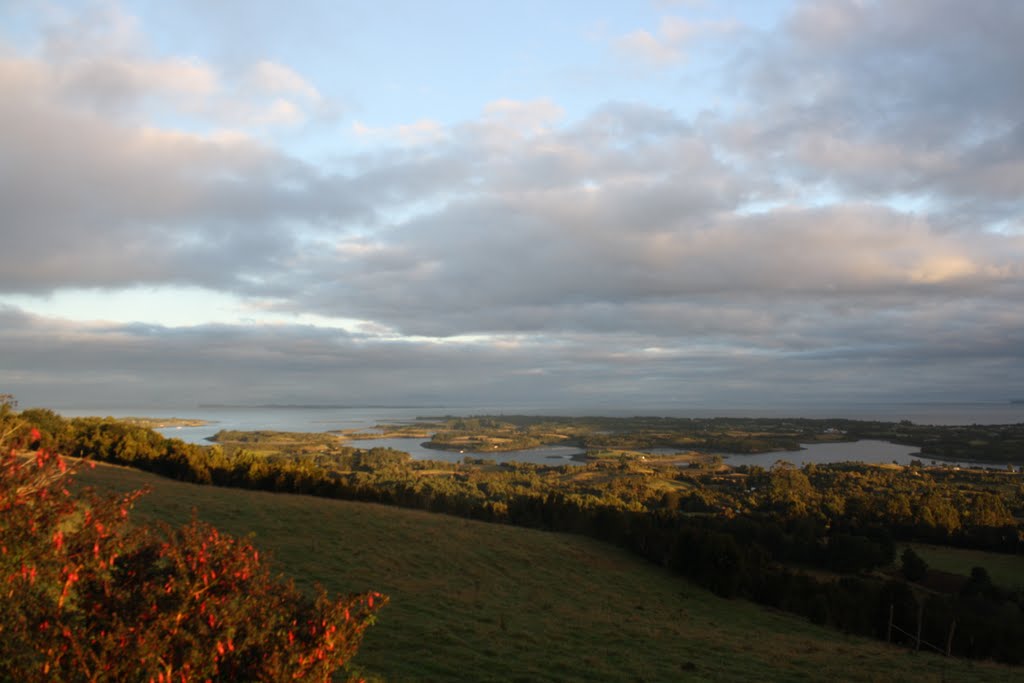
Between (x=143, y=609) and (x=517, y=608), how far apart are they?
14.7 m

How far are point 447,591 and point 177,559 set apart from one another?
15046 mm

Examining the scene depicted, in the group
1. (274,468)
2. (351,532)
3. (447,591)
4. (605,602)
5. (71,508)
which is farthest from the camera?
(274,468)

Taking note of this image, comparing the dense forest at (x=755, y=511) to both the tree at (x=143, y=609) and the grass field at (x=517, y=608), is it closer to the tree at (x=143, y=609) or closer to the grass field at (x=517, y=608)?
the tree at (x=143, y=609)

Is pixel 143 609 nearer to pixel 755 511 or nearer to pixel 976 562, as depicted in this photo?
pixel 976 562

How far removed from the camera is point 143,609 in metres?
4.35

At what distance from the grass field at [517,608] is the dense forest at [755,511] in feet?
10.4

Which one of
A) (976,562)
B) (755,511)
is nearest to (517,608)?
(976,562)

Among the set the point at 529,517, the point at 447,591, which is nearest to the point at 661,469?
the point at 529,517

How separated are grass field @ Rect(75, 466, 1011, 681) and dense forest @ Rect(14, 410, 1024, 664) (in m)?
Result: 3.17

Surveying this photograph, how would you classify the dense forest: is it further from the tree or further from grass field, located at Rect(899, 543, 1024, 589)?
the tree

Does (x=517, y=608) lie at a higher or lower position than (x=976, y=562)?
higher

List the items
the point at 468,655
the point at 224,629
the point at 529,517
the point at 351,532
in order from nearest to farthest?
1. the point at 224,629
2. the point at 468,655
3. the point at 351,532
4. the point at 529,517

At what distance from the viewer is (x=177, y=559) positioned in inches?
181

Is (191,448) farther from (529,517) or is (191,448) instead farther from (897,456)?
(897,456)
